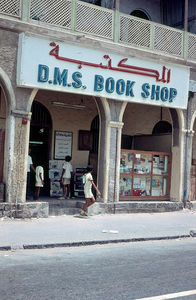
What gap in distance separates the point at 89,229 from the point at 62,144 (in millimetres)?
5647

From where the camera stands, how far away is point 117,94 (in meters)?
14.2

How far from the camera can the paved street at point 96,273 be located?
569 cm

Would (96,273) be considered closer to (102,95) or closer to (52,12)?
(102,95)

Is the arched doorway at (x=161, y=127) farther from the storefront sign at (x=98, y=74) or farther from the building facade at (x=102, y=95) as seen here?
the storefront sign at (x=98, y=74)

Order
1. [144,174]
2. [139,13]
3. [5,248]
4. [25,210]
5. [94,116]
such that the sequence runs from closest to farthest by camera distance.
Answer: [5,248] → [25,210] → [144,174] → [94,116] → [139,13]

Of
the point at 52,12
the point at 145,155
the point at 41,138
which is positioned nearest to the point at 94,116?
the point at 41,138

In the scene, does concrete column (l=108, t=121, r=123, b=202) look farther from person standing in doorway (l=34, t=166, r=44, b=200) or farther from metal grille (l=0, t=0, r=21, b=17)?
metal grille (l=0, t=0, r=21, b=17)

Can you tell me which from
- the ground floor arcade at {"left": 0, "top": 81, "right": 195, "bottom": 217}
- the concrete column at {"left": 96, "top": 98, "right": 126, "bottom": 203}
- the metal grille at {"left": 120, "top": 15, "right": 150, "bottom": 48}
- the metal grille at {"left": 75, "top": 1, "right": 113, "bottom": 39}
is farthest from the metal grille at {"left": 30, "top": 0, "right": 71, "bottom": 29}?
the concrete column at {"left": 96, "top": 98, "right": 126, "bottom": 203}

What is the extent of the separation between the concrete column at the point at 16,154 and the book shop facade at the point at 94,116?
0.09ft

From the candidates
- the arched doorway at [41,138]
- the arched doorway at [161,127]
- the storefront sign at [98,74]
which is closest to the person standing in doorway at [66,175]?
the arched doorway at [41,138]

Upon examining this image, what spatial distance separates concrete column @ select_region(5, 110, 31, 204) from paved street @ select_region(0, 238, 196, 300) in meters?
3.82

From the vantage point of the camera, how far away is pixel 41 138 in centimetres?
1622

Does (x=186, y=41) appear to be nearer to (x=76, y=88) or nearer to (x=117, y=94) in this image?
(x=117, y=94)

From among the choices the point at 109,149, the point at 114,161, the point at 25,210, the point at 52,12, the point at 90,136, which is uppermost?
the point at 52,12
